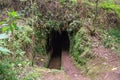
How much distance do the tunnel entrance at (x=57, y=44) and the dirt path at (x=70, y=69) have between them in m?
0.49

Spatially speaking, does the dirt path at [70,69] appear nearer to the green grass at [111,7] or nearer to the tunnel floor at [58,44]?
the tunnel floor at [58,44]

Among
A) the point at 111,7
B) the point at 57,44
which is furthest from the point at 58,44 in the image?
the point at 111,7

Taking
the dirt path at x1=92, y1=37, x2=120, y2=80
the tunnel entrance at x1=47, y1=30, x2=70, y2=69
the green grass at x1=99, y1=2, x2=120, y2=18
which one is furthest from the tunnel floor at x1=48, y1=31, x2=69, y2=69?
the green grass at x1=99, y1=2, x2=120, y2=18

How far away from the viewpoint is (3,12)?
463 inches

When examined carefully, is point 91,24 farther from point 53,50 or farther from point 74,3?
point 53,50

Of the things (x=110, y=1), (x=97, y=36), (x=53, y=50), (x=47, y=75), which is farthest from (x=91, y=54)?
(x=110, y=1)

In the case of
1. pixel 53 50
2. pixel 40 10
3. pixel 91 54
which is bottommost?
pixel 53 50

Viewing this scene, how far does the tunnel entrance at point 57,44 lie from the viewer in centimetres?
1236

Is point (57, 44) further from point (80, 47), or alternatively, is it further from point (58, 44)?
point (80, 47)

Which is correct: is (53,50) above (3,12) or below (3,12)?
below

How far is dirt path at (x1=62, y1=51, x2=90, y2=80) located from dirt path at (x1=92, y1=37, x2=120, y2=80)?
87cm

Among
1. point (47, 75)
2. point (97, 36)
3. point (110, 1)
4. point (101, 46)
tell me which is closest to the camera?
point (47, 75)

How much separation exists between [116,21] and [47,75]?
Result: 680 cm

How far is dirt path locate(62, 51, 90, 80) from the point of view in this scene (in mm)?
9087
